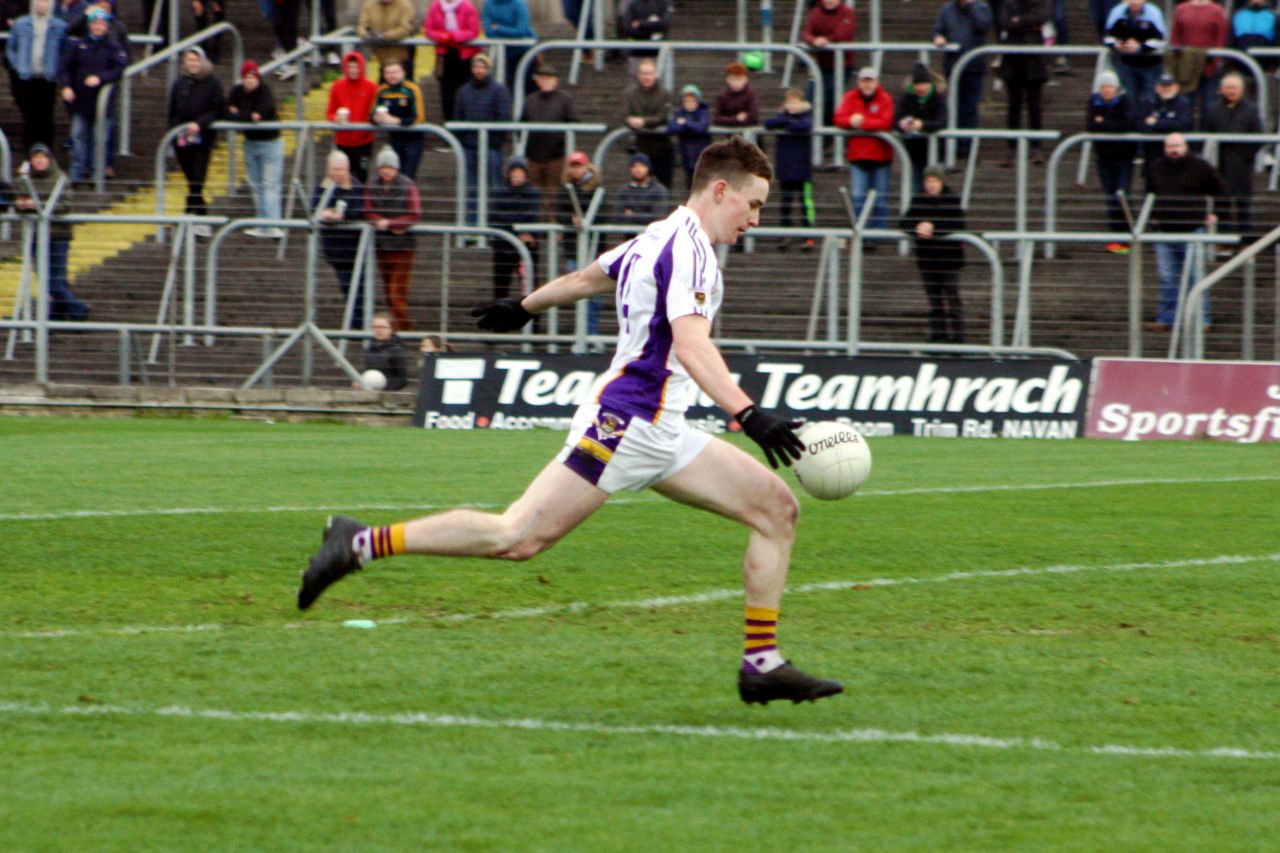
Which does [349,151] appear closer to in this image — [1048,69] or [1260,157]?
[1048,69]

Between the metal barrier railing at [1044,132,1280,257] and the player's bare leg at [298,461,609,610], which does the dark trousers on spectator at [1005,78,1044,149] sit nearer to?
the metal barrier railing at [1044,132,1280,257]

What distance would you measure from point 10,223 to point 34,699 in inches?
615

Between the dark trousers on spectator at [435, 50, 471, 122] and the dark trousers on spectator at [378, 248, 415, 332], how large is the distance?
11.9 feet

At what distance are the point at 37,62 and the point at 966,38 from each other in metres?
11.5

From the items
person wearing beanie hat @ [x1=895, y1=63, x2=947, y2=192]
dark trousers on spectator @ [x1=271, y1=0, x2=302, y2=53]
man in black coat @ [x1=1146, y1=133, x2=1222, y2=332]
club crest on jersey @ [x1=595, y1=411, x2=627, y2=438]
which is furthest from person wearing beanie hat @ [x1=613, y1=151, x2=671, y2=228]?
club crest on jersey @ [x1=595, y1=411, x2=627, y2=438]

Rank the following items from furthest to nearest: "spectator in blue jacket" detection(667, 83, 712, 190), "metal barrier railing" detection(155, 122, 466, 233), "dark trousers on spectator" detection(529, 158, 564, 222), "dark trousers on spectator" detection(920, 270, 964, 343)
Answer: "dark trousers on spectator" detection(529, 158, 564, 222) → "metal barrier railing" detection(155, 122, 466, 233) → "spectator in blue jacket" detection(667, 83, 712, 190) → "dark trousers on spectator" detection(920, 270, 964, 343)

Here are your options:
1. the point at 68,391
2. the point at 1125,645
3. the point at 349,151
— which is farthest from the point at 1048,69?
the point at 1125,645

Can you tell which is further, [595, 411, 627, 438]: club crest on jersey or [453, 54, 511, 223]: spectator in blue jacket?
Answer: [453, 54, 511, 223]: spectator in blue jacket

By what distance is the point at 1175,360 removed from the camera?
746 inches

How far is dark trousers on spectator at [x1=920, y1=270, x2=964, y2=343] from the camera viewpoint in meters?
19.9

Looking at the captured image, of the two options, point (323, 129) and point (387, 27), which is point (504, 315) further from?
point (387, 27)

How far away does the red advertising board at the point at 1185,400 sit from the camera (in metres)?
18.6

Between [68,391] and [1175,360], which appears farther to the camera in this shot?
[68,391]

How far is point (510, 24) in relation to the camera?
81.4 feet
